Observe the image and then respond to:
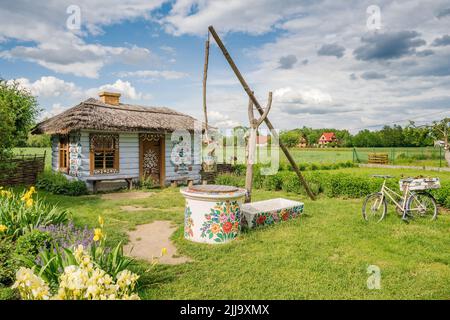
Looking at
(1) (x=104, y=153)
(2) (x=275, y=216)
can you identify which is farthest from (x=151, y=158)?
(2) (x=275, y=216)

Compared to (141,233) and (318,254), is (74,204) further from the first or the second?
(318,254)

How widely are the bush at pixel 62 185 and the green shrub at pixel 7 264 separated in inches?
318

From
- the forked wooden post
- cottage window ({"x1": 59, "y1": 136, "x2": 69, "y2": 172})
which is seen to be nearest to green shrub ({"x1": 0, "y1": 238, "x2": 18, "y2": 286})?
the forked wooden post

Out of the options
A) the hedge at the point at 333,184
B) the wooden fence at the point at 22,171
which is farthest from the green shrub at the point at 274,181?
the wooden fence at the point at 22,171

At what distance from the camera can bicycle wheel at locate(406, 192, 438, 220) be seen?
8.34m

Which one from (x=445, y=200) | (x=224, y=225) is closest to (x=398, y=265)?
(x=224, y=225)

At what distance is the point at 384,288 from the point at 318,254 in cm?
146

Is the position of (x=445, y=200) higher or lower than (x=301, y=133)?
lower

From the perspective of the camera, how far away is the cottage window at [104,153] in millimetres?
13806

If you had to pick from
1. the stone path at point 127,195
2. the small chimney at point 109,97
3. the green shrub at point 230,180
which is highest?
the small chimney at point 109,97

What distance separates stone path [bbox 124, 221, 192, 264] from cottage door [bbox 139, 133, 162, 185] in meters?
7.29

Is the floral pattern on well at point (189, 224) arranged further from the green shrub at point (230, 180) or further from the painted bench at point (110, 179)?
the green shrub at point (230, 180)

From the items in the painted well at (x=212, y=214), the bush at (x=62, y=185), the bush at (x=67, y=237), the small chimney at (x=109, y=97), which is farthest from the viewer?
the small chimney at (x=109, y=97)

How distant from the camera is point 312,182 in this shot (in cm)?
1336
